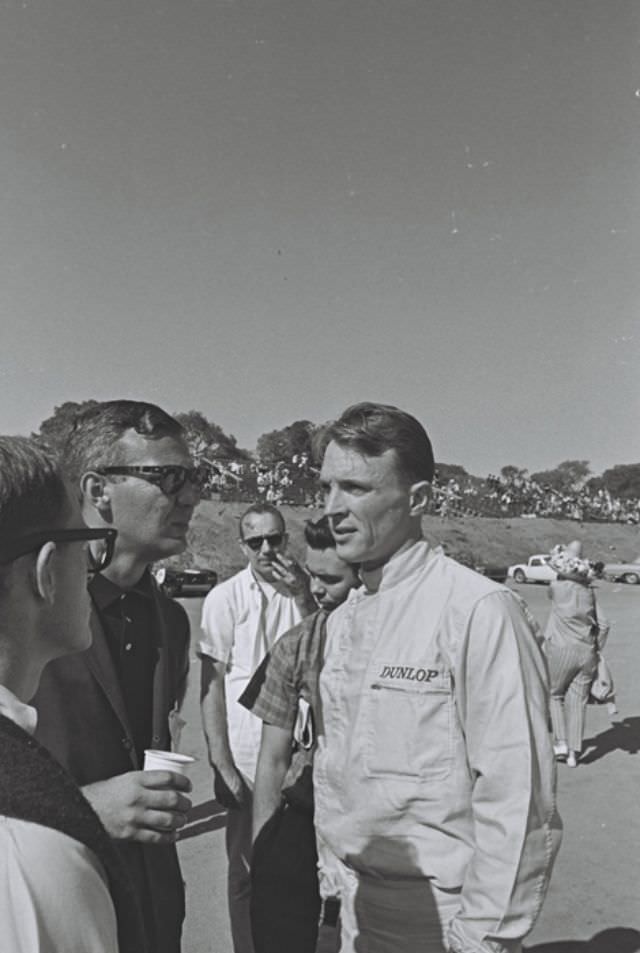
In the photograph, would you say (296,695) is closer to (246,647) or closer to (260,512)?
(246,647)

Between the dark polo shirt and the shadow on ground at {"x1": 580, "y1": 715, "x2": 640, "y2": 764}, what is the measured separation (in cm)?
675

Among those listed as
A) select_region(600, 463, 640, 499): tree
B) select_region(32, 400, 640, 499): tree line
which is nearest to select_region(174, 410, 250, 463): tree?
select_region(32, 400, 640, 499): tree line

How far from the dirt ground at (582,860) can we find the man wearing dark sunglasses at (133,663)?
2.33m

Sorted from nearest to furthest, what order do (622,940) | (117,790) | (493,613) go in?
1. (117,790)
2. (493,613)
3. (622,940)

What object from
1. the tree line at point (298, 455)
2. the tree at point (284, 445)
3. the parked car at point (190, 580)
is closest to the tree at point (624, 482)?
the tree line at point (298, 455)

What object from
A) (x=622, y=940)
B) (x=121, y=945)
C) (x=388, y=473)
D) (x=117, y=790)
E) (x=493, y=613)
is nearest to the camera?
(x=121, y=945)

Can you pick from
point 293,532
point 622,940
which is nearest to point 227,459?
point 293,532

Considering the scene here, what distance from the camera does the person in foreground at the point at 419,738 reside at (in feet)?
6.56

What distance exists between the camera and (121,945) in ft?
3.42

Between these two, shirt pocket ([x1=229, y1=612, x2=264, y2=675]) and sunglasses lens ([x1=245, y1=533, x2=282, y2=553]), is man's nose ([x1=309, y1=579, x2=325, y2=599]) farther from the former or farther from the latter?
sunglasses lens ([x1=245, y1=533, x2=282, y2=553])

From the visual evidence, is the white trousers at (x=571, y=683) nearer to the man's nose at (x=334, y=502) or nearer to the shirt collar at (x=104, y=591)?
the man's nose at (x=334, y=502)

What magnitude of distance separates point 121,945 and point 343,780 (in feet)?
4.46

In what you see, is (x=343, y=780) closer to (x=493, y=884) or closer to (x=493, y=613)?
(x=493, y=884)

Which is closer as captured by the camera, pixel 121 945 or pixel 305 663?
pixel 121 945
